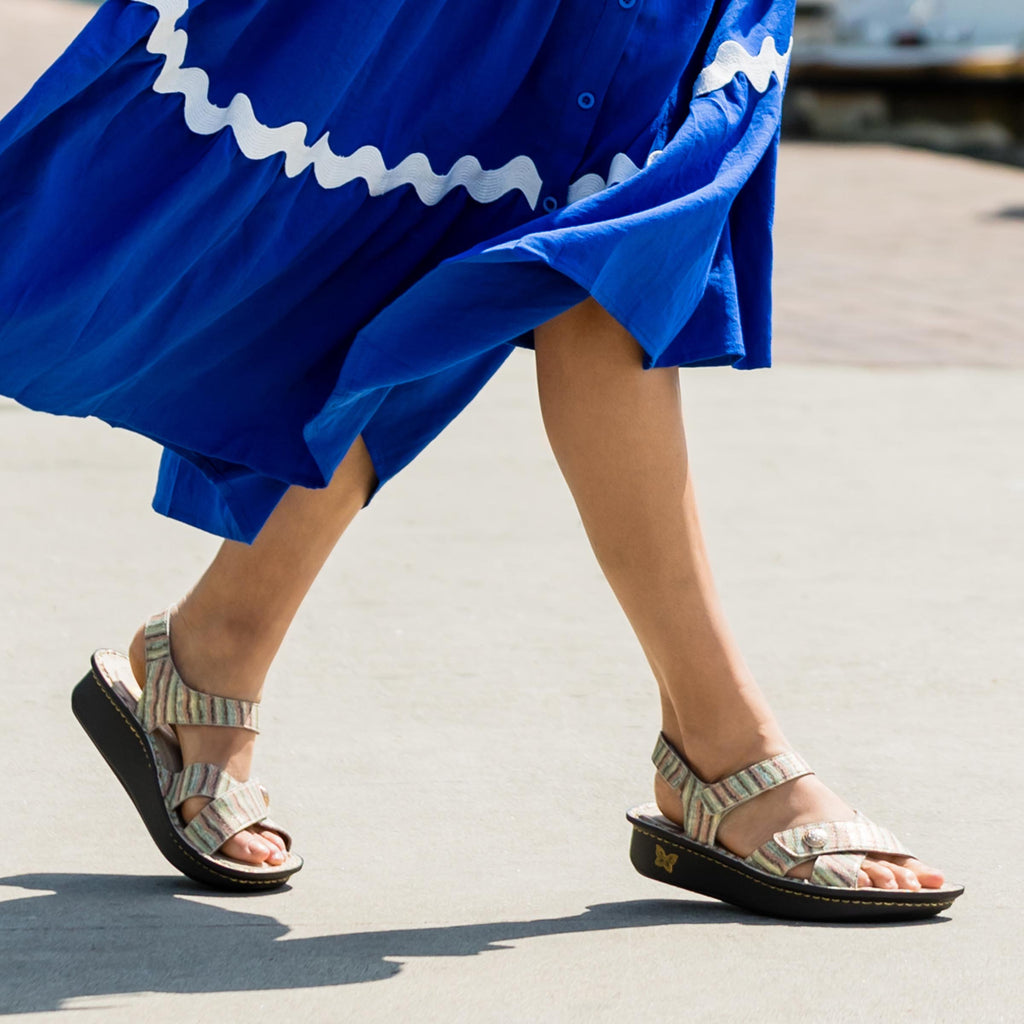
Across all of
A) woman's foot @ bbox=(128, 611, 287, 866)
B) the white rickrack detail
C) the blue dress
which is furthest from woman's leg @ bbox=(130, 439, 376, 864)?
the white rickrack detail

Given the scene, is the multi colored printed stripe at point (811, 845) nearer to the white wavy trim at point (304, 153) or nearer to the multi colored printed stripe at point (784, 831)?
the multi colored printed stripe at point (784, 831)

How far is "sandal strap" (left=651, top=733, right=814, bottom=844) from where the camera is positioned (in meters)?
1.87

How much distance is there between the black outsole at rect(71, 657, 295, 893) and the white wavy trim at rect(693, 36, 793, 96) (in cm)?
98

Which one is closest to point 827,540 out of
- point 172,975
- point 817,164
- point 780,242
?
point 172,975

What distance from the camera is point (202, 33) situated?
5.75 feet

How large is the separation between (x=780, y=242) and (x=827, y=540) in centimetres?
477

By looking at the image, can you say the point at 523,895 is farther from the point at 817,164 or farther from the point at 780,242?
the point at 817,164

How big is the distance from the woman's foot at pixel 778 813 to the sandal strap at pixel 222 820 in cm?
51

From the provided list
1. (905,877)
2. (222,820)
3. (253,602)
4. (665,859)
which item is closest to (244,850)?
(222,820)

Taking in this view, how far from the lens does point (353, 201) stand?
1.80 m

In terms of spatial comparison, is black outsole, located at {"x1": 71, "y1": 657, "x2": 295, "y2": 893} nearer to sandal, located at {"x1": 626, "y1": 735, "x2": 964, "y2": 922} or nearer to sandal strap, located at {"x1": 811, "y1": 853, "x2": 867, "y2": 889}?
sandal, located at {"x1": 626, "y1": 735, "x2": 964, "y2": 922}

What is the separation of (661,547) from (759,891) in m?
0.39

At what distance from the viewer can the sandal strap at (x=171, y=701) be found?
6.54 ft

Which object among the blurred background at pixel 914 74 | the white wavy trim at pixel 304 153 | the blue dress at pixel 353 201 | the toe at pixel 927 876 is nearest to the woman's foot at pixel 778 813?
the toe at pixel 927 876
